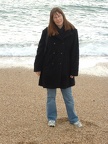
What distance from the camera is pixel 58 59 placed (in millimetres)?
4762

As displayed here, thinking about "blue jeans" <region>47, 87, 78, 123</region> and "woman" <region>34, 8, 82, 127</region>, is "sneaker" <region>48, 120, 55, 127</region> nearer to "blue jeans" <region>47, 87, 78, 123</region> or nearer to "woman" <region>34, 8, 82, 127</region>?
"blue jeans" <region>47, 87, 78, 123</region>

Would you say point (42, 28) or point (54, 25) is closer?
point (54, 25)

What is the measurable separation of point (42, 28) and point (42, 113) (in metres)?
8.29

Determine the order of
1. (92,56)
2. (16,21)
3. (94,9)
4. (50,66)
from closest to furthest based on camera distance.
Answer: (50,66) → (92,56) → (16,21) → (94,9)

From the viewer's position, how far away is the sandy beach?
466cm

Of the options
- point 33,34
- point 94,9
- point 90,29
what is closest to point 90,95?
point 33,34

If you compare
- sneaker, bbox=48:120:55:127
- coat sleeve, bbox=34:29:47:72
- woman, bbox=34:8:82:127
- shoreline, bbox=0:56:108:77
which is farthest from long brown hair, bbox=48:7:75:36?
shoreline, bbox=0:56:108:77

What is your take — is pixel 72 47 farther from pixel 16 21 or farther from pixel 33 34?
pixel 16 21

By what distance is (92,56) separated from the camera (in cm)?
959

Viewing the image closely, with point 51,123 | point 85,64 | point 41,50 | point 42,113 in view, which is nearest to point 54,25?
point 41,50

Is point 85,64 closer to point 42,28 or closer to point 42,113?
point 42,113

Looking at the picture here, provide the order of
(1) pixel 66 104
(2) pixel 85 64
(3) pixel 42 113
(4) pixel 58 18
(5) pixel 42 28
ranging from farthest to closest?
(5) pixel 42 28 → (2) pixel 85 64 → (3) pixel 42 113 → (1) pixel 66 104 → (4) pixel 58 18

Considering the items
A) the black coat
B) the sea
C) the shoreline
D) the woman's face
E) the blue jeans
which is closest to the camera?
the woman's face

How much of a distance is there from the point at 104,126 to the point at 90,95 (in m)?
1.42
